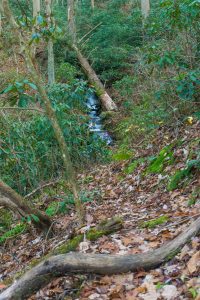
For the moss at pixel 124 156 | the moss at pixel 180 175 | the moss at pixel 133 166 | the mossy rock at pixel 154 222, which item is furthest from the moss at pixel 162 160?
the mossy rock at pixel 154 222

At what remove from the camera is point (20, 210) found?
18.7 feet

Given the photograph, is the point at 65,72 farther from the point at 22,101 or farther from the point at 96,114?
the point at 22,101

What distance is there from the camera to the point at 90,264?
367 cm

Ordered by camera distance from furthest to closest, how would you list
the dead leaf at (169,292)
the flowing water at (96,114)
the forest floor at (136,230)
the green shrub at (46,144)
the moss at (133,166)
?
the flowing water at (96,114)
the green shrub at (46,144)
the moss at (133,166)
the forest floor at (136,230)
the dead leaf at (169,292)

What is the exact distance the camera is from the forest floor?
3.44m

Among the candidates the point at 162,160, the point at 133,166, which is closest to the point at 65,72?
the point at 133,166

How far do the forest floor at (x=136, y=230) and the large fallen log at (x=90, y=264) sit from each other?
0.06 metres

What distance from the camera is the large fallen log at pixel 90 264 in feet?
11.9

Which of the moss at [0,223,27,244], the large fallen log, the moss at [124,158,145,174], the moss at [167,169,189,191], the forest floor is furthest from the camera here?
the moss at [124,158,145,174]

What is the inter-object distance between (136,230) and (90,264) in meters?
1.27

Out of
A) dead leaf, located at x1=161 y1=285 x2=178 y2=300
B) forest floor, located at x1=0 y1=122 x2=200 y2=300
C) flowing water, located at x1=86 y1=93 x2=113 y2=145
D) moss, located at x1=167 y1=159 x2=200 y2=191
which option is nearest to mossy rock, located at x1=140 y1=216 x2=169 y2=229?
forest floor, located at x1=0 y1=122 x2=200 y2=300

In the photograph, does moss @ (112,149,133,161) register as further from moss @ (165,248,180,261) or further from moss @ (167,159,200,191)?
moss @ (165,248,180,261)

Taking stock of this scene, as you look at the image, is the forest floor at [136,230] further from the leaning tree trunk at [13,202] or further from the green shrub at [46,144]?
the green shrub at [46,144]

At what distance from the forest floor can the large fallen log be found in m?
0.06
